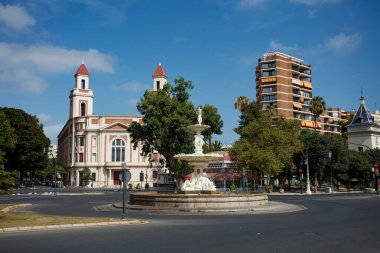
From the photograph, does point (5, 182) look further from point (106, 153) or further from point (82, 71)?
point (82, 71)

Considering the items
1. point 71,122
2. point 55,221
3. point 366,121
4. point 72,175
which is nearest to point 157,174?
point 72,175

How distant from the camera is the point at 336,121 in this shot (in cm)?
12038

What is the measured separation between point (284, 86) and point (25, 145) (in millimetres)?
57851

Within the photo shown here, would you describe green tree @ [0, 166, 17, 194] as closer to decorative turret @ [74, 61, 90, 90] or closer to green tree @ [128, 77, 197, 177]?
green tree @ [128, 77, 197, 177]

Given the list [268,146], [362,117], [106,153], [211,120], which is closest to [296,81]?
[362,117]

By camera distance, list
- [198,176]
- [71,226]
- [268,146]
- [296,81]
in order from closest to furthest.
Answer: [71,226]
[198,176]
[268,146]
[296,81]

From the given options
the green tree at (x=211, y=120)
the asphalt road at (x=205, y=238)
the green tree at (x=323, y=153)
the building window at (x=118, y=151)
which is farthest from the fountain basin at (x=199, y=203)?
the building window at (x=118, y=151)

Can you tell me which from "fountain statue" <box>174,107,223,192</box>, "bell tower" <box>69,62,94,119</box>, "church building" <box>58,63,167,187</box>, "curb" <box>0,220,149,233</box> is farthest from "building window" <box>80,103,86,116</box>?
"curb" <box>0,220,149,233</box>

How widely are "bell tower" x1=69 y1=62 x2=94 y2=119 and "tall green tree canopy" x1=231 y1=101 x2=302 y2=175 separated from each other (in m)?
48.7

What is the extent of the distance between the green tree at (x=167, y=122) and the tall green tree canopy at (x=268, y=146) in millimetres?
12391

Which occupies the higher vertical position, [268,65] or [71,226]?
[268,65]

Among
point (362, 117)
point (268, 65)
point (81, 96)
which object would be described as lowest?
point (362, 117)

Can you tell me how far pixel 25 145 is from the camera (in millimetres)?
68625

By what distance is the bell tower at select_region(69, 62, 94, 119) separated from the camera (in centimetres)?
9512
